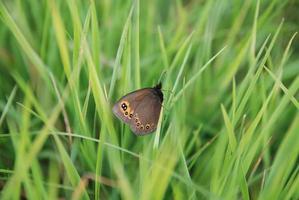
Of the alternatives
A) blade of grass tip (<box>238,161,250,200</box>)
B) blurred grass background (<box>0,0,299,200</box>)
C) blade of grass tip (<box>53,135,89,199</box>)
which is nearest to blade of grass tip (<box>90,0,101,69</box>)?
blurred grass background (<box>0,0,299,200</box>)

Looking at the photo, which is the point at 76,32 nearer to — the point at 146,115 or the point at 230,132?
the point at 146,115

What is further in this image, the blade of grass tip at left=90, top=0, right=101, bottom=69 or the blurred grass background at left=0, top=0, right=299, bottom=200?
the blade of grass tip at left=90, top=0, right=101, bottom=69

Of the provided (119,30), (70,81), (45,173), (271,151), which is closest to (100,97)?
(70,81)

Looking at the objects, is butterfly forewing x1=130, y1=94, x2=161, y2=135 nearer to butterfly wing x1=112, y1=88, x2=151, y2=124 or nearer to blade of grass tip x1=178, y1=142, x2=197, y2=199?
butterfly wing x1=112, y1=88, x2=151, y2=124

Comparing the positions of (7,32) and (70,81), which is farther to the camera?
(7,32)

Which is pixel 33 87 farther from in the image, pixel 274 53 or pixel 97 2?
pixel 274 53

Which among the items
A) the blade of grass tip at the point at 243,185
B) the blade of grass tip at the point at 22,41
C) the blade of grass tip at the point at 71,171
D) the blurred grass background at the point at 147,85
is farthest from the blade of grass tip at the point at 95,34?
the blade of grass tip at the point at 243,185

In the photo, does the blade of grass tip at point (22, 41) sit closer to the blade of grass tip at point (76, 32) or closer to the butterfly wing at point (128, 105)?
the blade of grass tip at point (76, 32)
